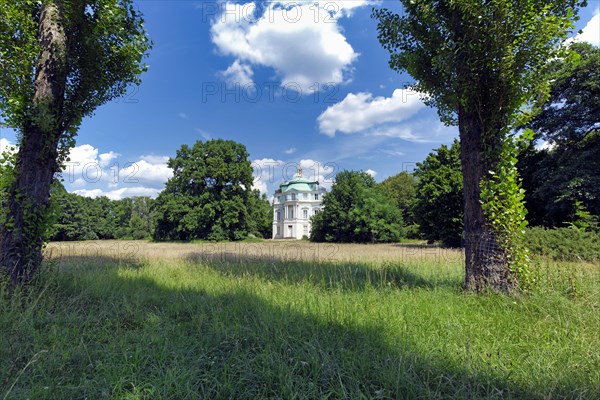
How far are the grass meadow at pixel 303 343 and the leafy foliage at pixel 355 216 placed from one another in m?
26.3

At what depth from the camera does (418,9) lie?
5.20 meters

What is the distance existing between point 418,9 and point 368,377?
19.8ft

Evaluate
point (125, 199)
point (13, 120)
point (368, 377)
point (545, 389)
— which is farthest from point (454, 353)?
point (125, 199)

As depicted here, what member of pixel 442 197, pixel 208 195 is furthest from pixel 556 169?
pixel 208 195

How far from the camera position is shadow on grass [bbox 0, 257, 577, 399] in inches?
84.9

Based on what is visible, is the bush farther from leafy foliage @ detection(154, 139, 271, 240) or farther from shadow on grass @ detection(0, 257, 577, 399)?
leafy foliage @ detection(154, 139, 271, 240)

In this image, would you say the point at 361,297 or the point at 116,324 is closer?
the point at 116,324

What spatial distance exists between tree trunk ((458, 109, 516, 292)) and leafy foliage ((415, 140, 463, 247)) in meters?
15.0

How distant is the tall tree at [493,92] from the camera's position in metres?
4.34

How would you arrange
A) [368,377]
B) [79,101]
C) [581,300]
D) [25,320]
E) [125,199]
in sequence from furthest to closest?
[125,199] → [79,101] → [581,300] → [25,320] → [368,377]

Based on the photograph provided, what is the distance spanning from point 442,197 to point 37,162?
20420 mm

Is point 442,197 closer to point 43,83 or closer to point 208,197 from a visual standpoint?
point 43,83

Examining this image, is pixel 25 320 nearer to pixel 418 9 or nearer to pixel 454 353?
pixel 454 353

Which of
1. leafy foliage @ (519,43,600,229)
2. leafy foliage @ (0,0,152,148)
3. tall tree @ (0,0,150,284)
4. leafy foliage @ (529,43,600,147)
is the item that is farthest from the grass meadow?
leafy foliage @ (529,43,600,147)
